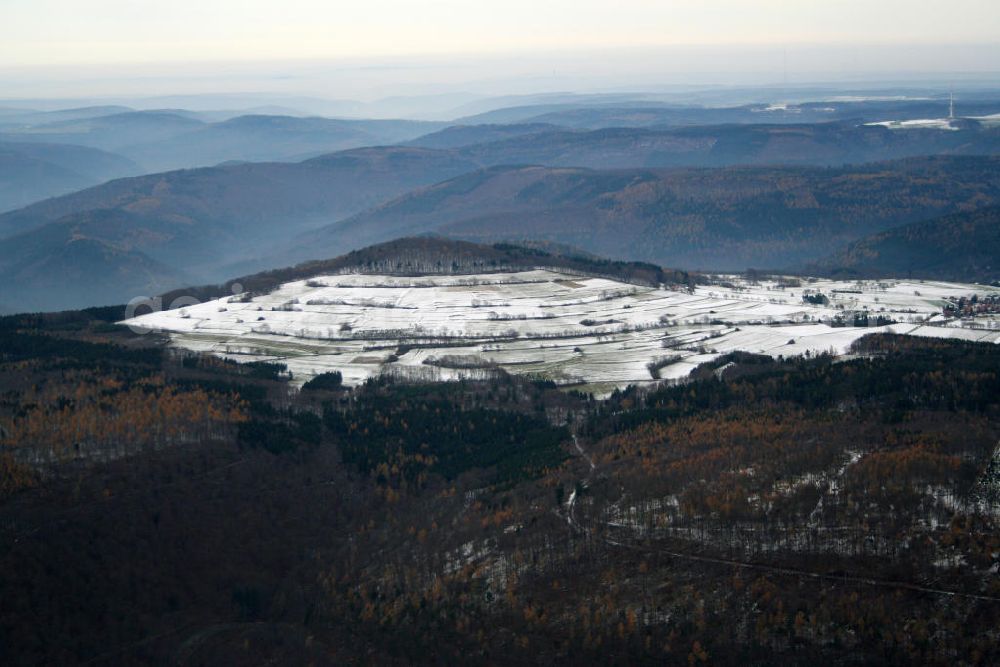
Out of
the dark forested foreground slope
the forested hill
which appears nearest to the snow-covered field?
the forested hill

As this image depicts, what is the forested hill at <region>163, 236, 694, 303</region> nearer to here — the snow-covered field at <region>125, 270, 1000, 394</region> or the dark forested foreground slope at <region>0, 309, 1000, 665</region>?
the snow-covered field at <region>125, 270, 1000, 394</region>

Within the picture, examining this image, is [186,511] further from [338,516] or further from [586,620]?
[586,620]

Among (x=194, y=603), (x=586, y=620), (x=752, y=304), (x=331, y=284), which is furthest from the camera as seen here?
(x=331, y=284)

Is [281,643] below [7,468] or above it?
Result: below

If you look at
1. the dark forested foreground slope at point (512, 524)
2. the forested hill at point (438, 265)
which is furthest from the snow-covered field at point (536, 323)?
the dark forested foreground slope at point (512, 524)

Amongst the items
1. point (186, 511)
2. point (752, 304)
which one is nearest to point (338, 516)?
point (186, 511)

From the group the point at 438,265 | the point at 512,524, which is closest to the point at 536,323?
the point at 438,265
